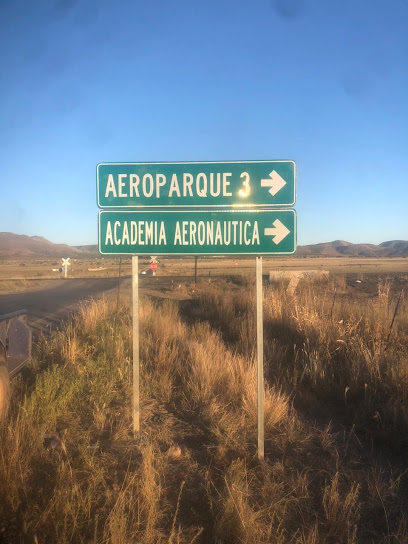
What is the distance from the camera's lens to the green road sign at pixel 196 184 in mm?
4227

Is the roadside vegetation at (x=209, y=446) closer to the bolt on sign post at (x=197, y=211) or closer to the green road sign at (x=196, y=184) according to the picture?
the bolt on sign post at (x=197, y=211)

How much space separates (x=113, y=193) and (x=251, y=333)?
4480 millimetres

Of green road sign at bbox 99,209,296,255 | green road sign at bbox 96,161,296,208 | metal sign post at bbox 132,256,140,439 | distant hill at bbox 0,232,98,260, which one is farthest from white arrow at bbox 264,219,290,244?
distant hill at bbox 0,232,98,260

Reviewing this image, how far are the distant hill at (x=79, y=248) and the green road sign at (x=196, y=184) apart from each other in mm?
104068

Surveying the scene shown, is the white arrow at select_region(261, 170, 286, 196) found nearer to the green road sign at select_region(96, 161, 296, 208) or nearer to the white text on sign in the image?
the green road sign at select_region(96, 161, 296, 208)

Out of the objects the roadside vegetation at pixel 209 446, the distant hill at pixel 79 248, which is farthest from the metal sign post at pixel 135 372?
the distant hill at pixel 79 248

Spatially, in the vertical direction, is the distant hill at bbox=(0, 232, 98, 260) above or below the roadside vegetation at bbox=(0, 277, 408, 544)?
above

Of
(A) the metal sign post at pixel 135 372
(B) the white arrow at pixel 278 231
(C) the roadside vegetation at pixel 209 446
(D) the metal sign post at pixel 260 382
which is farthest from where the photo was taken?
(A) the metal sign post at pixel 135 372

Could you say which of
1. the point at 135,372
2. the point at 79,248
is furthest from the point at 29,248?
the point at 135,372

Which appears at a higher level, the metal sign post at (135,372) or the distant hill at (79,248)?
the distant hill at (79,248)

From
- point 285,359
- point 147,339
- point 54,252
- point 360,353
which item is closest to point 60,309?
point 147,339

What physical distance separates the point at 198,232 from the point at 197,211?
8.6 inches

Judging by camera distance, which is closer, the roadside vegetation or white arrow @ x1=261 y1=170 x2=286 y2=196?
the roadside vegetation

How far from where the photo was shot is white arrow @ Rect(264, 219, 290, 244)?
419cm
